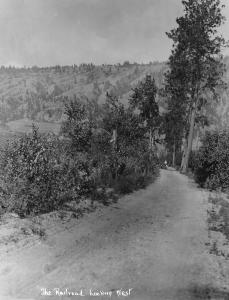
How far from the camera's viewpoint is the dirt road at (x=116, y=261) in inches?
277

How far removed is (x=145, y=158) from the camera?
29.1 metres

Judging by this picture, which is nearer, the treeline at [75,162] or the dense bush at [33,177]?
the dense bush at [33,177]

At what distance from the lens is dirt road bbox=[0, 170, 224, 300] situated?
23.1 feet

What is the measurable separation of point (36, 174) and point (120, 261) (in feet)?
16.9

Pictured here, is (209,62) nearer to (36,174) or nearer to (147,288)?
(36,174)

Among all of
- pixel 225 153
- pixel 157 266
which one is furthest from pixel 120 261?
pixel 225 153

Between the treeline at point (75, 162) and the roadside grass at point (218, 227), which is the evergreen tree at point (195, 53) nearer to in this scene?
the treeline at point (75, 162)

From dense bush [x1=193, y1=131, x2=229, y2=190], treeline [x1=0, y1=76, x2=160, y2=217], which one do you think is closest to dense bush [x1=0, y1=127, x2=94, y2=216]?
treeline [x1=0, y1=76, x2=160, y2=217]

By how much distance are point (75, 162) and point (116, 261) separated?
7211 mm

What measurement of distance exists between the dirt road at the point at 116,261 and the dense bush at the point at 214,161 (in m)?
7.90

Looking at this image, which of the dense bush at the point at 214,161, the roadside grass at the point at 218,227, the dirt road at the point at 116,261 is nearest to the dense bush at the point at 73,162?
the dirt road at the point at 116,261

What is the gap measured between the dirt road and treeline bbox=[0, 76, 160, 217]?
1754 millimetres
